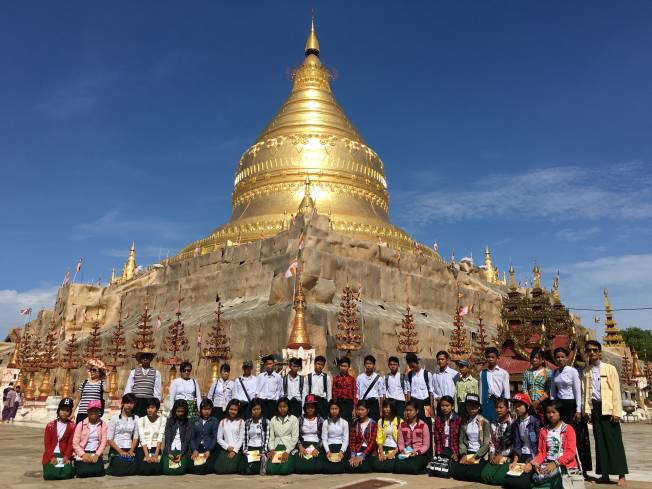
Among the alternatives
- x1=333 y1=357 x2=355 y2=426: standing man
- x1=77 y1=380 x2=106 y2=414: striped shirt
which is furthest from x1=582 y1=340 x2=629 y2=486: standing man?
x1=77 y1=380 x2=106 y2=414: striped shirt

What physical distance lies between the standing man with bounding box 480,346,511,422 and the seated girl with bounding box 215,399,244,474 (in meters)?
3.54

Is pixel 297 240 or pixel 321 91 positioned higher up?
pixel 321 91

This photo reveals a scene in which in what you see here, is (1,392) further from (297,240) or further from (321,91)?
Result: (321,91)

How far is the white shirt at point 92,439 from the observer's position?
7.37 meters

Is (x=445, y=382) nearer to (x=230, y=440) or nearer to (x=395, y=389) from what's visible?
(x=395, y=389)

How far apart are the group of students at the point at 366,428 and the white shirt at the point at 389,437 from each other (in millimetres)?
Result: 14

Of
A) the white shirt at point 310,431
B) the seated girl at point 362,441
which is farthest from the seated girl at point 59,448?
the seated girl at point 362,441

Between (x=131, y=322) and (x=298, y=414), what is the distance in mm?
23901

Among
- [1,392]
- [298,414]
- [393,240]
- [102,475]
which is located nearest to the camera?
[102,475]

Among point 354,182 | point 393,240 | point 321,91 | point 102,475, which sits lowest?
point 102,475

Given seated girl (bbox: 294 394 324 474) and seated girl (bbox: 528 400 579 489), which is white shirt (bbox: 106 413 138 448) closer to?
seated girl (bbox: 294 394 324 474)

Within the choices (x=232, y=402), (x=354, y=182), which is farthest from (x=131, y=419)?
(x=354, y=182)

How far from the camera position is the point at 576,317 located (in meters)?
37.4

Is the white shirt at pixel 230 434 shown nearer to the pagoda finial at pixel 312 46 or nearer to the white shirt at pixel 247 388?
the white shirt at pixel 247 388
